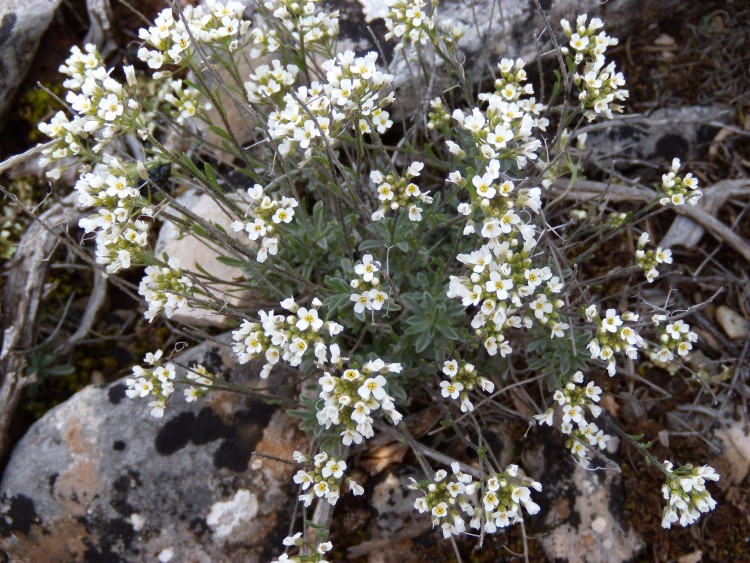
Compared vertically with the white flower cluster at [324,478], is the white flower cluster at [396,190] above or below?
above

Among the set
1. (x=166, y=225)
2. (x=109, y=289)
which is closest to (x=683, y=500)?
(x=166, y=225)

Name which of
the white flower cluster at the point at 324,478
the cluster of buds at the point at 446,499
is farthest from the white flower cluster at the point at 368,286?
the cluster of buds at the point at 446,499

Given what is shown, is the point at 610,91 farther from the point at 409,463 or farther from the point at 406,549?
the point at 406,549

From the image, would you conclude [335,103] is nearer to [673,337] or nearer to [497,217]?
[497,217]

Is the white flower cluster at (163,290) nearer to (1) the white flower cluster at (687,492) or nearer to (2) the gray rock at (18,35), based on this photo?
(1) the white flower cluster at (687,492)

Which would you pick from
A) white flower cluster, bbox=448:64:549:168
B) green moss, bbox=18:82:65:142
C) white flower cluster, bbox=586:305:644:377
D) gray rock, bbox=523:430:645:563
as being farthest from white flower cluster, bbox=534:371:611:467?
green moss, bbox=18:82:65:142

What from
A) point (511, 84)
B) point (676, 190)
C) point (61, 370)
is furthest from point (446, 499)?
point (61, 370)
